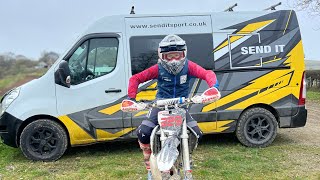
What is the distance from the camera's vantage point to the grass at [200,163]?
5680 millimetres

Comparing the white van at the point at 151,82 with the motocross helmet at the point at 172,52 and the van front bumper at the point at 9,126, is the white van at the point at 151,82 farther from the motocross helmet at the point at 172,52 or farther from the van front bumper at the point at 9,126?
the motocross helmet at the point at 172,52

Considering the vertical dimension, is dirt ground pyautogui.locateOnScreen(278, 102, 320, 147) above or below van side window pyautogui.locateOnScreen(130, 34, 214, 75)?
below

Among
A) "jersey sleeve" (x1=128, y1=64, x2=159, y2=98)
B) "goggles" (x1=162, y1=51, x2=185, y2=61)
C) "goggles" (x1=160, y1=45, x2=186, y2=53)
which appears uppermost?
"goggles" (x1=160, y1=45, x2=186, y2=53)

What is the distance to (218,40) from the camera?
700 cm

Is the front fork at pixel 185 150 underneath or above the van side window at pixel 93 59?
underneath

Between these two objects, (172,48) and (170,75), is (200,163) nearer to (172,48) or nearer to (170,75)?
(170,75)

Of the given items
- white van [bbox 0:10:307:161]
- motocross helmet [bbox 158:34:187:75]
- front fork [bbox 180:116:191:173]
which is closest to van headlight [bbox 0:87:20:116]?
white van [bbox 0:10:307:161]

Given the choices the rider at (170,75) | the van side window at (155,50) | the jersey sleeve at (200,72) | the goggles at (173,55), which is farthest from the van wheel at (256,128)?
the goggles at (173,55)

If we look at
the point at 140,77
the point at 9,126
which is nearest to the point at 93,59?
the point at 9,126

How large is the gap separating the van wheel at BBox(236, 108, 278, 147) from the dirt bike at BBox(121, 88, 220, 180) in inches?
139

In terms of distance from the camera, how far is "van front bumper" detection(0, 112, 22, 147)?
6.45 m

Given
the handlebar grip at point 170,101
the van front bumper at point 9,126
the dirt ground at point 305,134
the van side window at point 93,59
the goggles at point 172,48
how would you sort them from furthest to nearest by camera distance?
1. the dirt ground at point 305,134
2. the van side window at point 93,59
3. the van front bumper at point 9,126
4. the goggles at point 172,48
5. the handlebar grip at point 170,101

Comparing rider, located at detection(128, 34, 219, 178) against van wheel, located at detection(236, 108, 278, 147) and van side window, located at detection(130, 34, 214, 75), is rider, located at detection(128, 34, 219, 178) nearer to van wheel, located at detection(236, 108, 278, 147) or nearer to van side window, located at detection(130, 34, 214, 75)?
van side window, located at detection(130, 34, 214, 75)

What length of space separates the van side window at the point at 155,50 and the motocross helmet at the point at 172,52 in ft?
8.73
